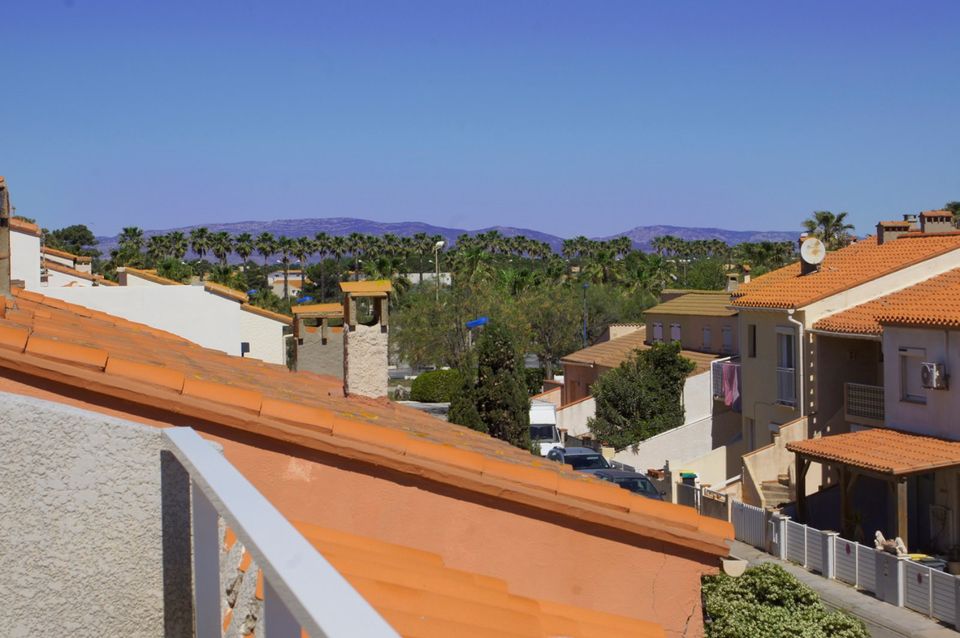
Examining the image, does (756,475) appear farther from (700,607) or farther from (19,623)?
(19,623)

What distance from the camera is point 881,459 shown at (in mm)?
24516

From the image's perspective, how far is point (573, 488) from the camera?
6.58 m

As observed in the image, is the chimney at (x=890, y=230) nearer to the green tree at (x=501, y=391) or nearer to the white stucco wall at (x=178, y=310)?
the green tree at (x=501, y=391)

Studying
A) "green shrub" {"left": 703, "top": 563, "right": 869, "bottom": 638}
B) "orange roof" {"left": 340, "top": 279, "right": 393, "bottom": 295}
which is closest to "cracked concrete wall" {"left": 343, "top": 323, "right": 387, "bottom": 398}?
"orange roof" {"left": 340, "top": 279, "right": 393, "bottom": 295}

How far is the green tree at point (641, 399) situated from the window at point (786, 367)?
8.02m

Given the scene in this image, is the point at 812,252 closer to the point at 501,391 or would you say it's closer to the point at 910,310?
the point at 910,310

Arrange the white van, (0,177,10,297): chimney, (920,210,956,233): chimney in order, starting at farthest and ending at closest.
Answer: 1. the white van
2. (920,210,956,233): chimney
3. (0,177,10,297): chimney

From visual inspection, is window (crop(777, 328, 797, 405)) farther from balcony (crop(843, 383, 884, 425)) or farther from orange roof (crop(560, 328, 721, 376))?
orange roof (crop(560, 328, 721, 376))

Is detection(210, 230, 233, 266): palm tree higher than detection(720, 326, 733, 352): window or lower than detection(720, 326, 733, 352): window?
higher

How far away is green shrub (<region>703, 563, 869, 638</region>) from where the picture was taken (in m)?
7.32

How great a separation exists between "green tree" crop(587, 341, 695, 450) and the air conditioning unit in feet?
52.6

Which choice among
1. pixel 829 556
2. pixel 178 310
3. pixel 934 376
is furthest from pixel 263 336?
pixel 934 376

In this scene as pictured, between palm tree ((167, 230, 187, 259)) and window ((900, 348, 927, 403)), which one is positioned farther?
palm tree ((167, 230, 187, 259))

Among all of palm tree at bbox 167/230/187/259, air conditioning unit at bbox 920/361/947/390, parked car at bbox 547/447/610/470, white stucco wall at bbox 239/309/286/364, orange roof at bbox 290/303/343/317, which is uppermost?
palm tree at bbox 167/230/187/259
